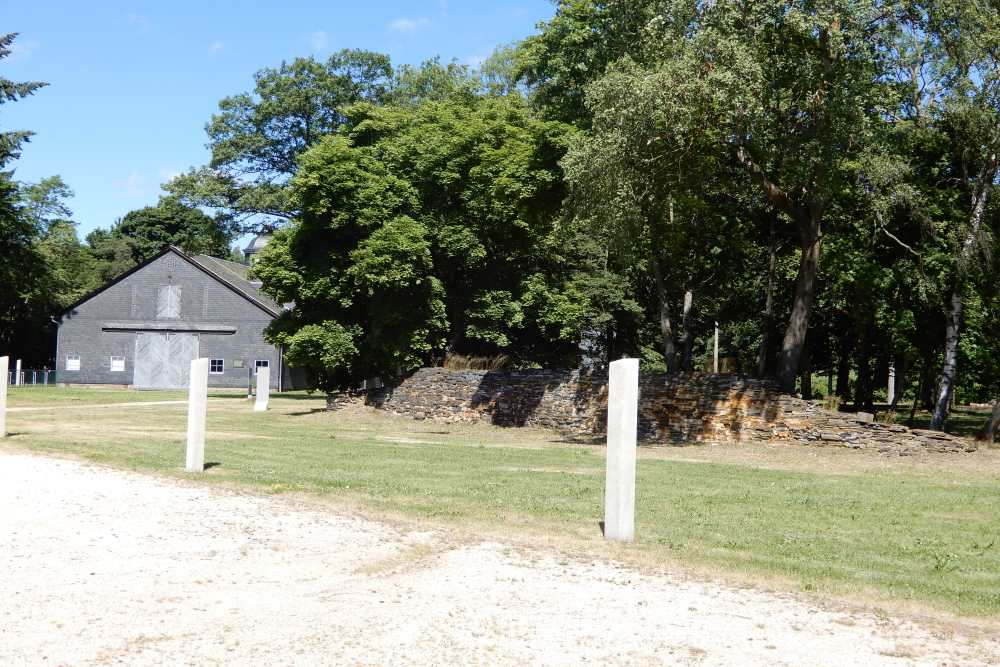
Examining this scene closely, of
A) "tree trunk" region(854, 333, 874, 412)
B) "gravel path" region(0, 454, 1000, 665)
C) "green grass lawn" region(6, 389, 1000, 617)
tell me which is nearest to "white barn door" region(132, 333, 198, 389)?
"green grass lawn" region(6, 389, 1000, 617)

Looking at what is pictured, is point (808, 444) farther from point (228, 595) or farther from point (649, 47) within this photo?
point (228, 595)

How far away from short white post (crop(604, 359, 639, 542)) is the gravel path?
104 centimetres

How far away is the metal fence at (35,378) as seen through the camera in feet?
192

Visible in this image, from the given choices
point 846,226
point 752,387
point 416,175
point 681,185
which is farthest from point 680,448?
point 416,175

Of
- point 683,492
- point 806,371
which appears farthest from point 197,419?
point 806,371

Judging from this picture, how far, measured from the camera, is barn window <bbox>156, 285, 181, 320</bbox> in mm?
57938

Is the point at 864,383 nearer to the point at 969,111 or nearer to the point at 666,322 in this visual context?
the point at 666,322

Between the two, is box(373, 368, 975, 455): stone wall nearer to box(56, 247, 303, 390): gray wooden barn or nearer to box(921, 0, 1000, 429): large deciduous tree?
box(921, 0, 1000, 429): large deciduous tree

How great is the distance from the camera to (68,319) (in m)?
58.4

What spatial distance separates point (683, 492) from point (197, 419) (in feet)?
23.0

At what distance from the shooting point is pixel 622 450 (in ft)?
29.8

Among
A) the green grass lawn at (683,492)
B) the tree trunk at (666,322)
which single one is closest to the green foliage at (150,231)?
the tree trunk at (666,322)

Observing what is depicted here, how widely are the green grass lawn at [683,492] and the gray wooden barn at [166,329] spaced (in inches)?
1258

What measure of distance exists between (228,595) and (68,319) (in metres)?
57.2
